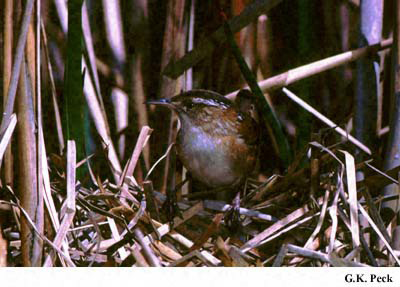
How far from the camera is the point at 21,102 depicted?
1.63m

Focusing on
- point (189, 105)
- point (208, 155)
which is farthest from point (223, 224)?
point (189, 105)

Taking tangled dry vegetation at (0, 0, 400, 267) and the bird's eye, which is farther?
the bird's eye

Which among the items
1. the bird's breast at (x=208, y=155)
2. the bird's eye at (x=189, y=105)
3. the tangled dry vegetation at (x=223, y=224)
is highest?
the bird's eye at (x=189, y=105)

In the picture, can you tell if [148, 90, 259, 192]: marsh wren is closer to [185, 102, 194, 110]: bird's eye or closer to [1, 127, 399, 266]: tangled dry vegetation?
[185, 102, 194, 110]: bird's eye

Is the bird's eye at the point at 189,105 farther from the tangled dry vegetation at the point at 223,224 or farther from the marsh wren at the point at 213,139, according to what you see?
the tangled dry vegetation at the point at 223,224

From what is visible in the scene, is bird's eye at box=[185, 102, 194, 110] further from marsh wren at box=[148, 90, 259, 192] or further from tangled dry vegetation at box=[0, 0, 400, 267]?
tangled dry vegetation at box=[0, 0, 400, 267]

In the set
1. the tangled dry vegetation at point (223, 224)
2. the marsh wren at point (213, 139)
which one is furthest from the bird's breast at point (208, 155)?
the tangled dry vegetation at point (223, 224)

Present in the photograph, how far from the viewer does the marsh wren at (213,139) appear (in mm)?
2088

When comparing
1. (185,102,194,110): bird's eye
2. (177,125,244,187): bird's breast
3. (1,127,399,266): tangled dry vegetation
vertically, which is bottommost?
(1,127,399,266): tangled dry vegetation

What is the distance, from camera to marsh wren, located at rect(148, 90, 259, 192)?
209cm

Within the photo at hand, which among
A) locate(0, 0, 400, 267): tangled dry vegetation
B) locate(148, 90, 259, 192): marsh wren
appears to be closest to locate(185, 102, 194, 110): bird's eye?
locate(148, 90, 259, 192): marsh wren

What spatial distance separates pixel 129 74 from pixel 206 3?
408mm

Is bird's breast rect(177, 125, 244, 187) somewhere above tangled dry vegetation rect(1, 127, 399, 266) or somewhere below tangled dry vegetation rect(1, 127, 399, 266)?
above
